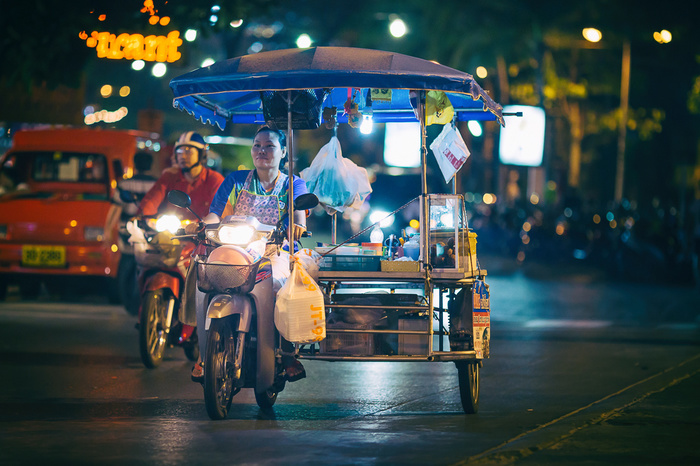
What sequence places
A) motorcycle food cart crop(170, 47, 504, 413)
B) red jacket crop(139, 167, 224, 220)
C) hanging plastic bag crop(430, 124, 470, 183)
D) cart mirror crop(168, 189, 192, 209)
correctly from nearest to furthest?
motorcycle food cart crop(170, 47, 504, 413), cart mirror crop(168, 189, 192, 209), hanging plastic bag crop(430, 124, 470, 183), red jacket crop(139, 167, 224, 220)

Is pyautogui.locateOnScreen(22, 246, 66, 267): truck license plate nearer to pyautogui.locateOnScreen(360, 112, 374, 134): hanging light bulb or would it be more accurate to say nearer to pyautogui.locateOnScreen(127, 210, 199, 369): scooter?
pyautogui.locateOnScreen(127, 210, 199, 369): scooter

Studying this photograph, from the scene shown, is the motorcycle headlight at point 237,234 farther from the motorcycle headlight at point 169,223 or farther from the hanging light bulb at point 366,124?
the hanging light bulb at point 366,124

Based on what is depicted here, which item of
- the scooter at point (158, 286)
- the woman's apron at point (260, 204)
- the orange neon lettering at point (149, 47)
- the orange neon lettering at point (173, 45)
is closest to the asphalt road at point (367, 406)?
the scooter at point (158, 286)

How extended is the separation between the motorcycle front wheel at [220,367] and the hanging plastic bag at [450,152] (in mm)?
1873

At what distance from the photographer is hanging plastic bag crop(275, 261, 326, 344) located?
700cm

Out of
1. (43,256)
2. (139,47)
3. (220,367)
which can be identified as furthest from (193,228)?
(139,47)

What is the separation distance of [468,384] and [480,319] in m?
0.48

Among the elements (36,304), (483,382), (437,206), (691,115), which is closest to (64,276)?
(36,304)

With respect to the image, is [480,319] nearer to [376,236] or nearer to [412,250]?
[412,250]

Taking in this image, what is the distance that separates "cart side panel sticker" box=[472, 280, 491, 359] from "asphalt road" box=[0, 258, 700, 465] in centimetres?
51

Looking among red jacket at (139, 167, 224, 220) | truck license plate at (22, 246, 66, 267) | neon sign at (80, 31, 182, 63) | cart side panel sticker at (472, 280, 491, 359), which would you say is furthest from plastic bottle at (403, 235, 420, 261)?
neon sign at (80, 31, 182, 63)

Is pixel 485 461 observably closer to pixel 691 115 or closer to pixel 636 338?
pixel 636 338

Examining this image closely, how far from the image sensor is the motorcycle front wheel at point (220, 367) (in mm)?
6938

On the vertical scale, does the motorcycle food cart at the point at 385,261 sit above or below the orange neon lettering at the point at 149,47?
below
